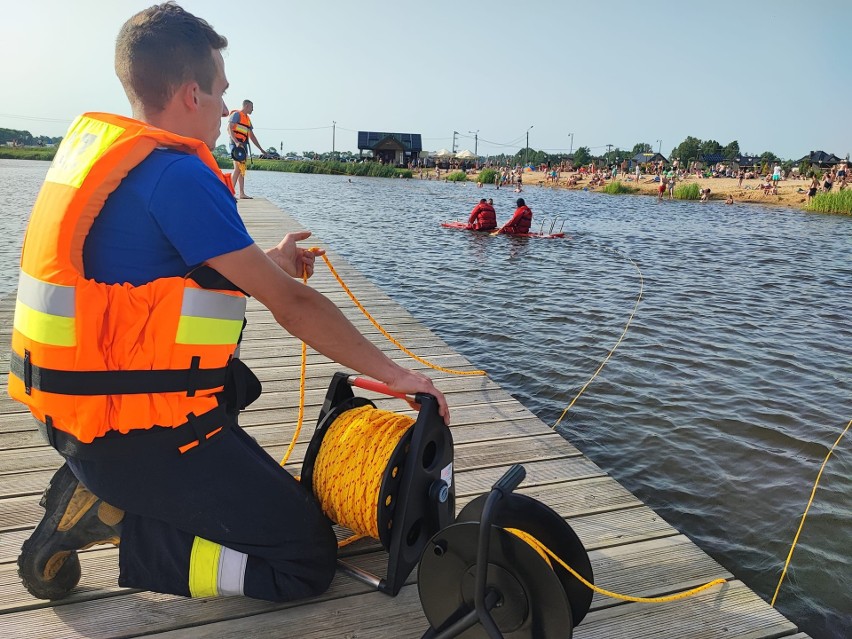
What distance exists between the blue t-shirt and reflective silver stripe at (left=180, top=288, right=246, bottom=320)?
0.11 m

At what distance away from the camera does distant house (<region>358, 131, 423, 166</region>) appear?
328 feet

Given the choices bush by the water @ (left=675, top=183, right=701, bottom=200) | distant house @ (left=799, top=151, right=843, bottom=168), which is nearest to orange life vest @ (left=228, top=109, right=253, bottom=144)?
bush by the water @ (left=675, top=183, right=701, bottom=200)

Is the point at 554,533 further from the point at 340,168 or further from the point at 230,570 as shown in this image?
the point at 340,168

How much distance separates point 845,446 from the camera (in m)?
5.94

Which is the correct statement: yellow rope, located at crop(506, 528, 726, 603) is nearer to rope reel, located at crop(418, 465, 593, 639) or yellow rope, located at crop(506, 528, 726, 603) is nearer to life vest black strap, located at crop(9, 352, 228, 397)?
rope reel, located at crop(418, 465, 593, 639)

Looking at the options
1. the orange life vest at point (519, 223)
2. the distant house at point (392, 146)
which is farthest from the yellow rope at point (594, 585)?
the distant house at point (392, 146)

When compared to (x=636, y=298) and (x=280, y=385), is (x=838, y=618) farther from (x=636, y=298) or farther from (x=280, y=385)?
(x=636, y=298)

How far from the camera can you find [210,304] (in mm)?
2018

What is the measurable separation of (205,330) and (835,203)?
39448 mm

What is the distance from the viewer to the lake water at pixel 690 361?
15.6 ft

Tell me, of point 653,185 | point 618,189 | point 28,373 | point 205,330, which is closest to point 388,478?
point 205,330

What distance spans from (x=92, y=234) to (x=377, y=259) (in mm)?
13463

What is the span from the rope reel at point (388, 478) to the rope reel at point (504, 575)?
12.9 inches

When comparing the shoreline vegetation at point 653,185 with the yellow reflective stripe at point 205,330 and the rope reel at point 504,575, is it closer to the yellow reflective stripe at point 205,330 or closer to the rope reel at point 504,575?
the yellow reflective stripe at point 205,330
